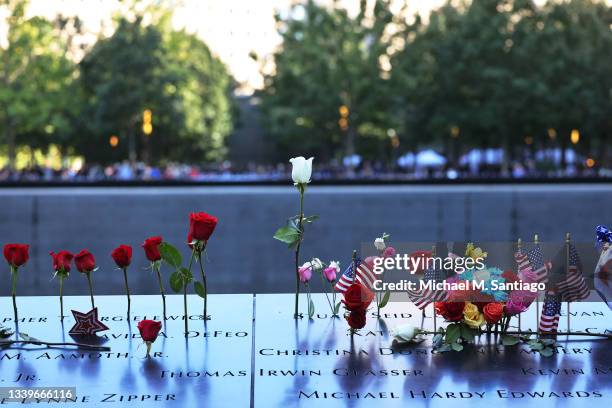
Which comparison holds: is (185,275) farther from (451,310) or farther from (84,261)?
(451,310)

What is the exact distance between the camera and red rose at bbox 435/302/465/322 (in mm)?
5441

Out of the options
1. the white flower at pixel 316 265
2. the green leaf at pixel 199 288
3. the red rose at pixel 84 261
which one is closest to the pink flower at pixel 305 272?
the white flower at pixel 316 265

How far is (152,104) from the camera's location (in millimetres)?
53844

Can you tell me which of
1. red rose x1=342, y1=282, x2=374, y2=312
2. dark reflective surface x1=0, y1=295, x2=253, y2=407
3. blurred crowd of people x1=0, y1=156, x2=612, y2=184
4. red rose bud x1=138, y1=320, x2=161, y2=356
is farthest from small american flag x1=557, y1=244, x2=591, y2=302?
blurred crowd of people x1=0, y1=156, x2=612, y2=184

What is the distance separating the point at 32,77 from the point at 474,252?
5024cm

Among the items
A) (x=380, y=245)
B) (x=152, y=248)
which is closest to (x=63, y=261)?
(x=152, y=248)

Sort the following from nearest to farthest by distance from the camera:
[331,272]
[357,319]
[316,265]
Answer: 1. [357,319]
2. [316,265]
3. [331,272]

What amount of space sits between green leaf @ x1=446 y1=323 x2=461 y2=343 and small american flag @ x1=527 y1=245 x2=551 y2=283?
562 millimetres

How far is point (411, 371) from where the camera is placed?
5.15m

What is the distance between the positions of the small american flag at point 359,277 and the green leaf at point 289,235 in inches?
17.5

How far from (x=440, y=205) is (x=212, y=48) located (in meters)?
44.1

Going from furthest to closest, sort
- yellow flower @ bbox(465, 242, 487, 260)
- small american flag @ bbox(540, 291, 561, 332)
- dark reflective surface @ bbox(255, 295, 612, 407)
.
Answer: small american flag @ bbox(540, 291, 561, 332), yellow flower @ bbox(465, 242, 487, 260), dark reflective surface @ bbox(255, 295, 612, 407)

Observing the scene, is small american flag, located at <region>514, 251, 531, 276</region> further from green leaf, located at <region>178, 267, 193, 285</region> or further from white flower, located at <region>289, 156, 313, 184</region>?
green leaf, located at <region>178, 267, 193, 285</region>

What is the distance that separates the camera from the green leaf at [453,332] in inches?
218
